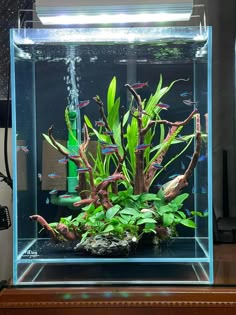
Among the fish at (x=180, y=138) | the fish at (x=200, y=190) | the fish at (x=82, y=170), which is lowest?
the fish at (x=200, y=190)

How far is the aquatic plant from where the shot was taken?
0.95m

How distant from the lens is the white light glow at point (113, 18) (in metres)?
0.94

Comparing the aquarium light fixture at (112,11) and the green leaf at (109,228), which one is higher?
the aquarium light fixture at (112,11)

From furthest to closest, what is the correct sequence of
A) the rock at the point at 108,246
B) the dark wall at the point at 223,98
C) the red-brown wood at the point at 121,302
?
the dark wall at the point at 223,98, the rock at the point at 108,246, the red-brown wood at the point at 121,302

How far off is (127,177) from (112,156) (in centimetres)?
7

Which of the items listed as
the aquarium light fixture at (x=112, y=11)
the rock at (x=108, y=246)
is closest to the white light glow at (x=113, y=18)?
the aquarium light fixture at (x=112, y=11)

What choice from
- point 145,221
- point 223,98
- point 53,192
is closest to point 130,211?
point 145,221

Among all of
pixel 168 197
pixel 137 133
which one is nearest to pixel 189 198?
pixel 168 197

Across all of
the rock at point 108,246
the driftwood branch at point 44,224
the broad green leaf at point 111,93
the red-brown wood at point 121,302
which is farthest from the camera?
the broad green leaf at point 111,93

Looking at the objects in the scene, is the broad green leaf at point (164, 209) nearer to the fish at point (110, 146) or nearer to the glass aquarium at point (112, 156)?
the glass aquarium at point (112, 156)

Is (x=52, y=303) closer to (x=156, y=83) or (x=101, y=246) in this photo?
(x=101, y=246)

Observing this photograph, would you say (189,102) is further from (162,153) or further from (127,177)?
(127,177)

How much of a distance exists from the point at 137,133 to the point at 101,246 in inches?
11.7

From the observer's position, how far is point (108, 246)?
901 mm
